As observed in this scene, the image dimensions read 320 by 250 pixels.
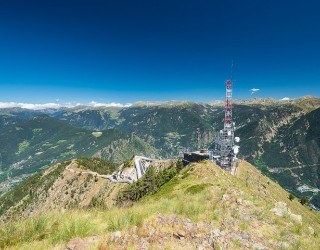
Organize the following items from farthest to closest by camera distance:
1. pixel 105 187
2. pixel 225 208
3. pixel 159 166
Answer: pixel 159 166 < pixel 105 187 < pixel 225 208

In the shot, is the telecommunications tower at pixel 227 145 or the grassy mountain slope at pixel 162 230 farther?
the telecommunications tower at pixel 227 145

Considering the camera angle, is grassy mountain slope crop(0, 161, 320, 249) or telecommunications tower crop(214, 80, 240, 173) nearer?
grassy mountain slope crop(0, 161, 320, 249)

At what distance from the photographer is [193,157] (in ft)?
519

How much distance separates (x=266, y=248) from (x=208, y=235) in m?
2.59

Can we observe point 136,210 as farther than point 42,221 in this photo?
Yes

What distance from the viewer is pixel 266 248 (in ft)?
40.0

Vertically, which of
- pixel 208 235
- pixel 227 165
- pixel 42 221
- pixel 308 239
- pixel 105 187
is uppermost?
pixel 42 221

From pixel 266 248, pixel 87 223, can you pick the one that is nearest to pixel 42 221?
pixel 87 223

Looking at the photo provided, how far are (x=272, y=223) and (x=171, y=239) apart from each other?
23.8 feet

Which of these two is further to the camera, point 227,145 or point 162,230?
point 227,145

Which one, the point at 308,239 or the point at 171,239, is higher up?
the point at 171,239

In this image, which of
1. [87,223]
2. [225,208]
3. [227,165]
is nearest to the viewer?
[87,223]

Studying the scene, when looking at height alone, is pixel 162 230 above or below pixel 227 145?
above

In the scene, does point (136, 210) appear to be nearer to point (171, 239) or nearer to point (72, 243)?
point (171, 239)
